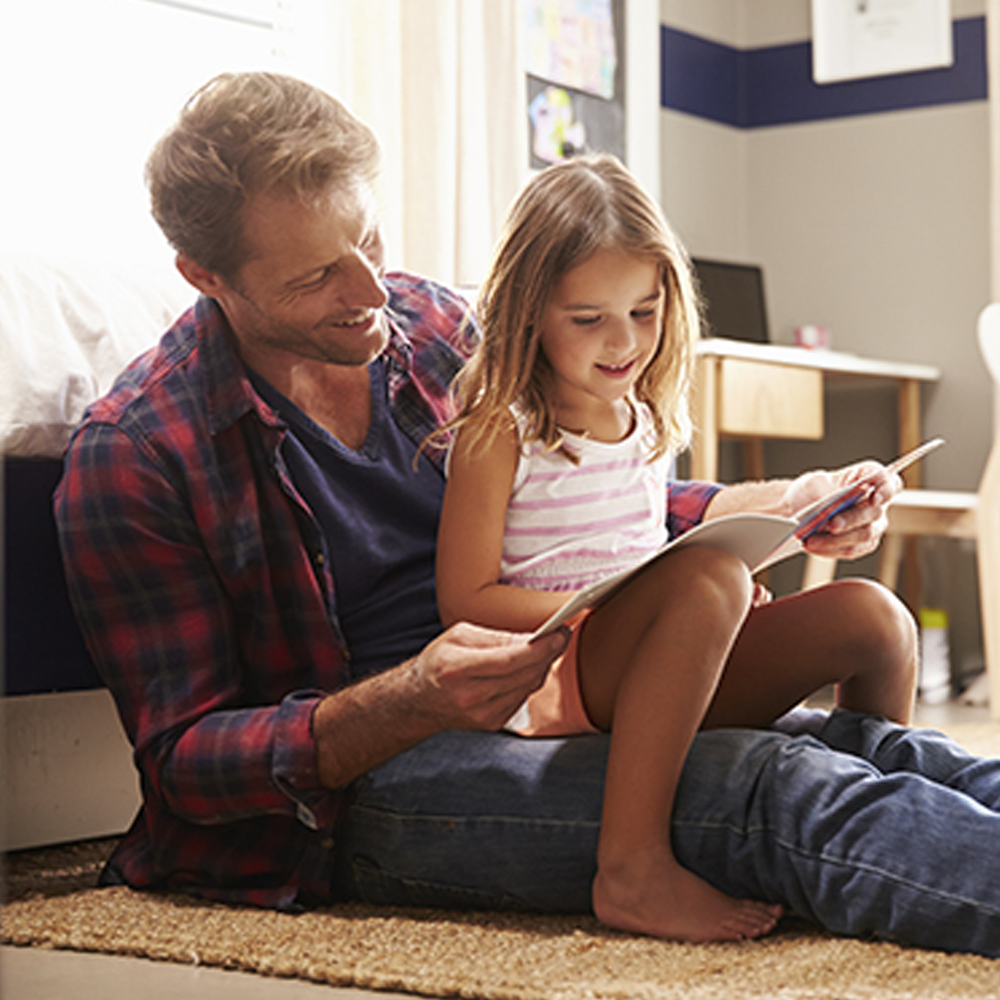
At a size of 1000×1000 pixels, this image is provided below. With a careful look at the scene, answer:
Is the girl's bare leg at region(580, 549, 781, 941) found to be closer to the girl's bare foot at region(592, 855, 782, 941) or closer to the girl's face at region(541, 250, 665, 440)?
the girl's bare foot at region(592, 855, 782, 941)

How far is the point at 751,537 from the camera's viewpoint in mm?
1140

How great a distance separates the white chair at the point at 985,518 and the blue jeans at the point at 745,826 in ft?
5.60

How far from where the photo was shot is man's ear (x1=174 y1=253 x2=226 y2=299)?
51.8 inches

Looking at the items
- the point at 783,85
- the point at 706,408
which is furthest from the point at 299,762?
the point at 783,85

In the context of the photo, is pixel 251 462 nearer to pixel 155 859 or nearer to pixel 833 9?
pixel 155 859

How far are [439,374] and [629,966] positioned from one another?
64 cm

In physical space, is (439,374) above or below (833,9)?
below

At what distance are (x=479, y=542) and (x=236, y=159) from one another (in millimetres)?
373

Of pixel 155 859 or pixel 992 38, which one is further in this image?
pixel 992 38

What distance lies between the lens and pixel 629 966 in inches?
40.4

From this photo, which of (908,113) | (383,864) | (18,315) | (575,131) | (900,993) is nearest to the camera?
(900,993)

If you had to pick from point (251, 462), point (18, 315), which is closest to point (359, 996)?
point (251, 462)

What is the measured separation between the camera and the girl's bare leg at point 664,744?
1.11m

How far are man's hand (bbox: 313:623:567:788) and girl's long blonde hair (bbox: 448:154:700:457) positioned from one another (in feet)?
0.78
